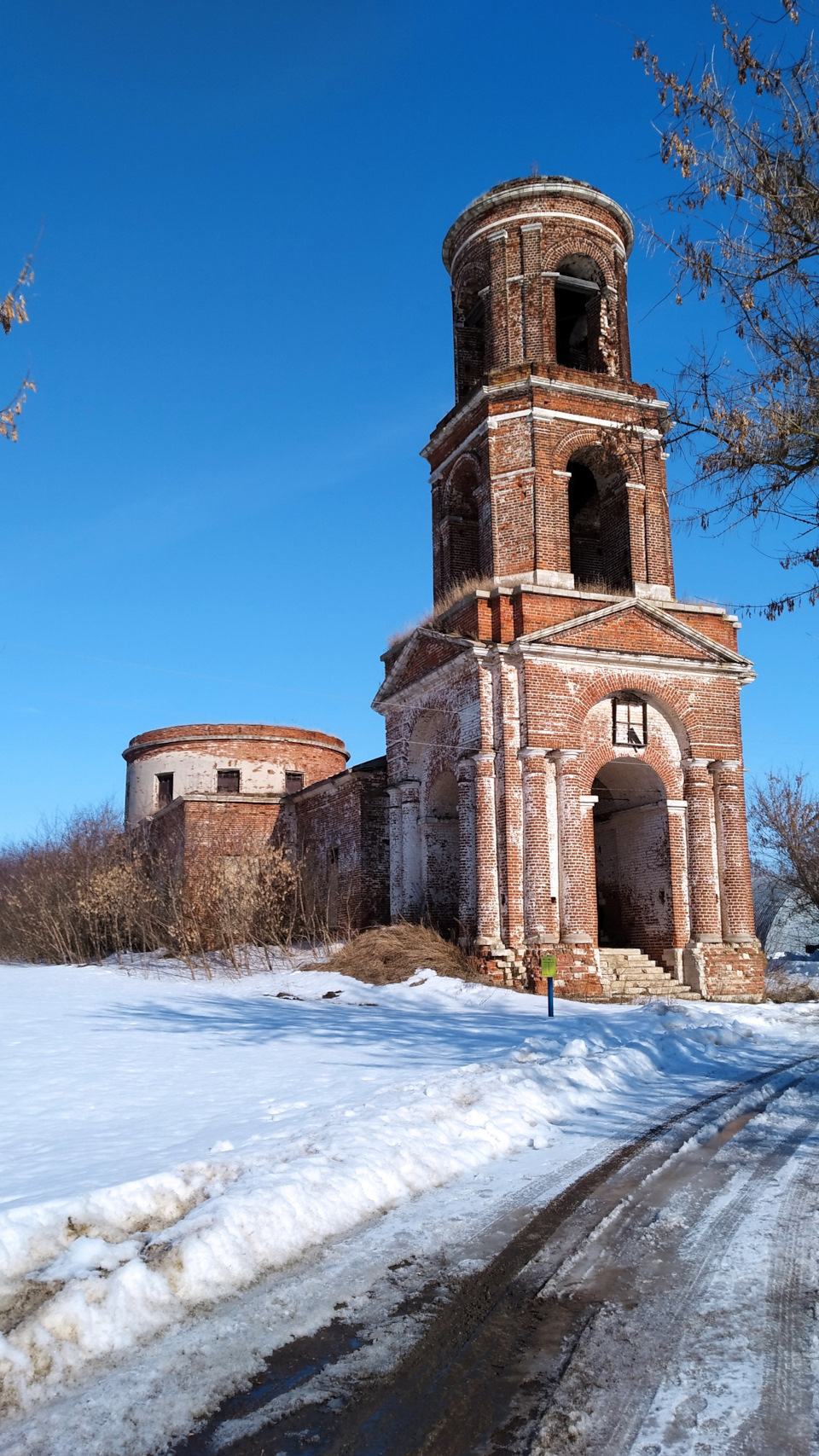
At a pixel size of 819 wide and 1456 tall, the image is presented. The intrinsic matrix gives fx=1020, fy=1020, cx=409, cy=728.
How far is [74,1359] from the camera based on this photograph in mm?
3520

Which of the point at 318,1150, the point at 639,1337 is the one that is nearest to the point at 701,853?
the point at 318,1150

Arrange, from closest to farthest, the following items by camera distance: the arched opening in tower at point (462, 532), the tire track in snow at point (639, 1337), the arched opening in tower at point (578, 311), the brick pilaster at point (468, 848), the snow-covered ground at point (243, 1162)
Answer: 1. the tire track in snow at point (639, 1337)
2. the snow-covered ground at point (243, 1162)
3. the brick pilaster at point (468, 848)
4. the arched opening in tower at point (578, 311)
5. the arched opening in tower at point (462, 532)

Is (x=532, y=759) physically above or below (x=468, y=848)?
above

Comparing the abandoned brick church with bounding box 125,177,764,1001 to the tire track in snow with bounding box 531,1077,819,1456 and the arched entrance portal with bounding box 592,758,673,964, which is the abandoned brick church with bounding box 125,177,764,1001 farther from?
the tire track in snow with bounding box 531,1077,819,1456

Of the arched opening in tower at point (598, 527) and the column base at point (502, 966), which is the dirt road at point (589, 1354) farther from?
the arched opening in tower at point (598, 527)

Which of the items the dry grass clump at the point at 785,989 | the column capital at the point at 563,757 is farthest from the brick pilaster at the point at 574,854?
the dry grass clump at the point at 785,989

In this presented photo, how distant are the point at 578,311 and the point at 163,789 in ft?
67.7

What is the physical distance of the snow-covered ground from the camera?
354 centimetres

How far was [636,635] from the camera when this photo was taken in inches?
745

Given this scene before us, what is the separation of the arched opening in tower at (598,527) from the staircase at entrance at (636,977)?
22.9 feet

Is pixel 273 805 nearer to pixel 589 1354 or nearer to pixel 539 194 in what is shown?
pixel 539 194

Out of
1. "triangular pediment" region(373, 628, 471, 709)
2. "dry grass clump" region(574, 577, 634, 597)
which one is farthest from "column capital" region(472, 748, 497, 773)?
"dry grass clump" region(574, 577, 634, 597)

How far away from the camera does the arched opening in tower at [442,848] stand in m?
20.5

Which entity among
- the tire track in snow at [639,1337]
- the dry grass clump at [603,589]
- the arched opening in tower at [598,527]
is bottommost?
the tire track in snow at [639,1337]
